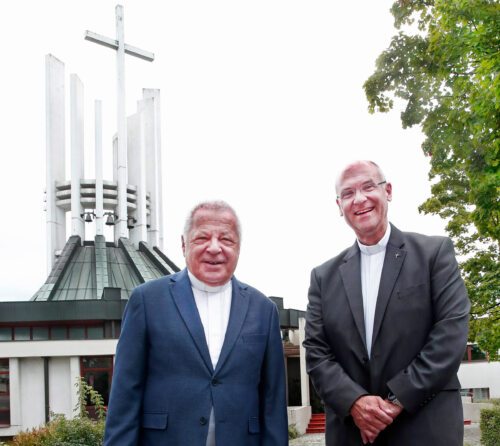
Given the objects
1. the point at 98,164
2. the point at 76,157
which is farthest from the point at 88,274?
the point at 76,157

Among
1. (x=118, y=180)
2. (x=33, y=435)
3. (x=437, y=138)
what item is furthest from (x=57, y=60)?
(x=437, y=138)

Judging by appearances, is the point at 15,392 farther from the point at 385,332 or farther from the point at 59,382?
the point at 385,332

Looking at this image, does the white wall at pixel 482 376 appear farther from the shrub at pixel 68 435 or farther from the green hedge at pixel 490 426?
the shrub at pixel 68 435

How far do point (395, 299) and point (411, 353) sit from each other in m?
0.29

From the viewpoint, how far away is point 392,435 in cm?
343

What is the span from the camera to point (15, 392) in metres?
27.3

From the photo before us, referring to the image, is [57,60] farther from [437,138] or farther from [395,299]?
[395,299]

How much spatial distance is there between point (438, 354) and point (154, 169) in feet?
133

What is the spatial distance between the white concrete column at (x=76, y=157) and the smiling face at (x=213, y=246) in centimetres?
3627

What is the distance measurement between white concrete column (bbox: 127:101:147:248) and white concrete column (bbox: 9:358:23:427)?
554 inches

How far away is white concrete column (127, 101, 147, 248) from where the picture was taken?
4088cm

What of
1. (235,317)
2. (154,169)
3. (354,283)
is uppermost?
(154,169)

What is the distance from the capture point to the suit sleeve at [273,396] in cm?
352

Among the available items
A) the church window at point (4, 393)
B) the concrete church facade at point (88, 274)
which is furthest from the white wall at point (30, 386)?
the church window at point (4, 393)
